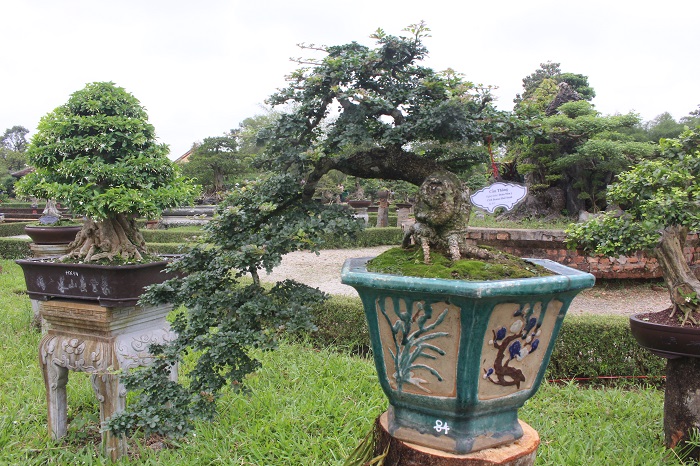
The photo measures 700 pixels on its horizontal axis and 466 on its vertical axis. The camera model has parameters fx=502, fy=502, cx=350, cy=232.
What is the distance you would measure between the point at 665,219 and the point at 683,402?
1.08m

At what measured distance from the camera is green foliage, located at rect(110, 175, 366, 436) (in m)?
1.79

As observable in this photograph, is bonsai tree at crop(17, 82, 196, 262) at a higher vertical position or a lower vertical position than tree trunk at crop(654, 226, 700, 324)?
higher

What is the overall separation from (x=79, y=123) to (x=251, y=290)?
1.89 m

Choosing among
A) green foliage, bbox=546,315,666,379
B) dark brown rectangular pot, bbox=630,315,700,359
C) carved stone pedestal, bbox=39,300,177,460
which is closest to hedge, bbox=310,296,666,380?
green foliage, bbox=546,315,666,379

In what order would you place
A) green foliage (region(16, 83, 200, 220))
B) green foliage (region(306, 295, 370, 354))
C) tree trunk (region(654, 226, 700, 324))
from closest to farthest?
green foliage (region(16, 83, 200, 220)) < tree trunk (region(654, 226, 700, 324)) < green foliage (region(306, 295, 370, 354))

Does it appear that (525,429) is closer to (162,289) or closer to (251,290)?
(251,290)

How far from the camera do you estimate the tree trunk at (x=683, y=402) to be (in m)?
2.92

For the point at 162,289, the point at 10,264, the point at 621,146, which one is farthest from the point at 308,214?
the point at 10,264

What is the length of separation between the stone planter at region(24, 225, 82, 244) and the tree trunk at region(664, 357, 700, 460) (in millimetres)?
5912

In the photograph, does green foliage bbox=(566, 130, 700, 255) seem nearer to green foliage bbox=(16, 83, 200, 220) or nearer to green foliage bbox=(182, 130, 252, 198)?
green foliage bbox=(16, 83, 200, 220)

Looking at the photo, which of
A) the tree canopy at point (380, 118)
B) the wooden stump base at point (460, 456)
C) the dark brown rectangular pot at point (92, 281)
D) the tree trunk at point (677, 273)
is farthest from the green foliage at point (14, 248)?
the tree trunk at point (677, 273)

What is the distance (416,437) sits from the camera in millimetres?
1546

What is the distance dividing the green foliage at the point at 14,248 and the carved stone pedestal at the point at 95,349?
9.38 m

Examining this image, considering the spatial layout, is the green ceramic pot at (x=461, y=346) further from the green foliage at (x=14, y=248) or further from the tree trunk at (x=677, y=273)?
the green foliage at (x=14, y=248)
